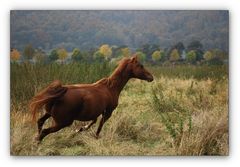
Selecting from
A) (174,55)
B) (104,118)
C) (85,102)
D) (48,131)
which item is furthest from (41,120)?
(174,55)

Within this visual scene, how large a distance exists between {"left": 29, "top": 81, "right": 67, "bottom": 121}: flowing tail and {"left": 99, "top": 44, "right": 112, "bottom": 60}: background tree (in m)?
0.44

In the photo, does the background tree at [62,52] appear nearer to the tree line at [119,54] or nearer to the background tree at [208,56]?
the tree line at [119,54]

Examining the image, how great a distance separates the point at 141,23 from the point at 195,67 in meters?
0.60

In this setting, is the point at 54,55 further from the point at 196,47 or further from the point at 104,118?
the point at 196,47

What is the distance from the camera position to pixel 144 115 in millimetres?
7094

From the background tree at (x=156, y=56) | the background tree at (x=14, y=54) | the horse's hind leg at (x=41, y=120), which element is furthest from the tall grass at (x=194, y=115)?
the background tree at (x=14, y=54)

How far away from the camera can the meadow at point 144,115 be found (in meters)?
7.01

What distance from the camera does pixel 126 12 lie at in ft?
23.1

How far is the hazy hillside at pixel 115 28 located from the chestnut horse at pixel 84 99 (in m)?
0.24

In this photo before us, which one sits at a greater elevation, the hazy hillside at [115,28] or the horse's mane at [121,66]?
the hazy hillside at [115,28]

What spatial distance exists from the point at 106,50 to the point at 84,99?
457mm
